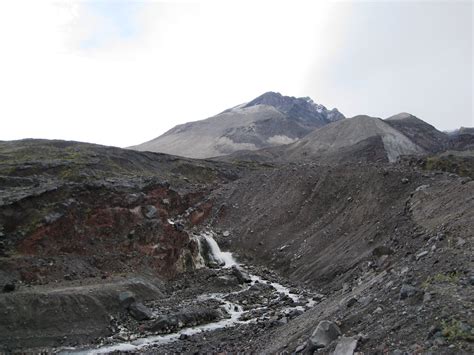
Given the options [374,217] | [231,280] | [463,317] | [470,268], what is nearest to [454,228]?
[470,268]

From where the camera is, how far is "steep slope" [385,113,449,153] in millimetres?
121800

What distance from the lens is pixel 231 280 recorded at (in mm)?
34250

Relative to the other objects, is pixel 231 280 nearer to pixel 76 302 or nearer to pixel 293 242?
pixel 293 242

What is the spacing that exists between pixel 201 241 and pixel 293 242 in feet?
28.8

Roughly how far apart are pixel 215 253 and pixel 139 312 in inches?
702

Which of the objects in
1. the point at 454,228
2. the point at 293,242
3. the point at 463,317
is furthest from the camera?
the point at 293,242

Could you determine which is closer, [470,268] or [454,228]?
[470,268]

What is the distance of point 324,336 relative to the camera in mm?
13820

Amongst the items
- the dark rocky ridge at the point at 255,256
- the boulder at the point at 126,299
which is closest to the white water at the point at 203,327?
the dark rocky ridge at the point at 255,256

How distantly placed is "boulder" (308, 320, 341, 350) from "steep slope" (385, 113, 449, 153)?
113m

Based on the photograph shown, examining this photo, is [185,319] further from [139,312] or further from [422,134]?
[422,134]

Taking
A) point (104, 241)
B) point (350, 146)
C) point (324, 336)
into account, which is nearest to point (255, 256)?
point (104, 241)

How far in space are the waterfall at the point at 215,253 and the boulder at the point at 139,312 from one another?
1501 centimetres

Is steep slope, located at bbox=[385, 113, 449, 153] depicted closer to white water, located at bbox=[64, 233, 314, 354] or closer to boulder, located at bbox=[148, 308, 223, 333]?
white water, located at bbox=[64, 233, 314, 354]
